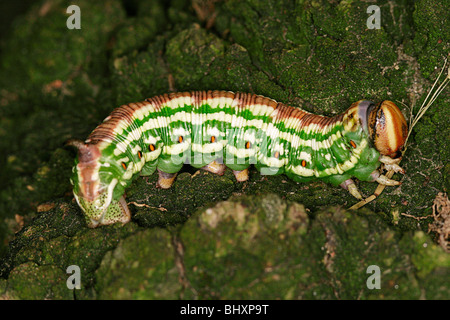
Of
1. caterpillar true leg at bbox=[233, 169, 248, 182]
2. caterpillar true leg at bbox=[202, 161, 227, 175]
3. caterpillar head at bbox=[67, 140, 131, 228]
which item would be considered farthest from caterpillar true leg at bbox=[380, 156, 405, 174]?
caterpillar head at bbox=[67, 140, 131, 228]

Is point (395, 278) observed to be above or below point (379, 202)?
below

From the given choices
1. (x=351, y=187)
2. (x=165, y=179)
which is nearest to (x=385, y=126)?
(x=351, y=187)

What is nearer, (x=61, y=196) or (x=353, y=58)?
(x=353, y=58)

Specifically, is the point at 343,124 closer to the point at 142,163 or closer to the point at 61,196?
the point at 142,163

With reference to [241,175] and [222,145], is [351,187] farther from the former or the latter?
[222,145]

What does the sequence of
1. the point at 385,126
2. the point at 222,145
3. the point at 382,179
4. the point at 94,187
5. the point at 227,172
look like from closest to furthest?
the point at 385,126, the point at 94,187, the point at 382,179, the point at 222,145, the point at 227,172
